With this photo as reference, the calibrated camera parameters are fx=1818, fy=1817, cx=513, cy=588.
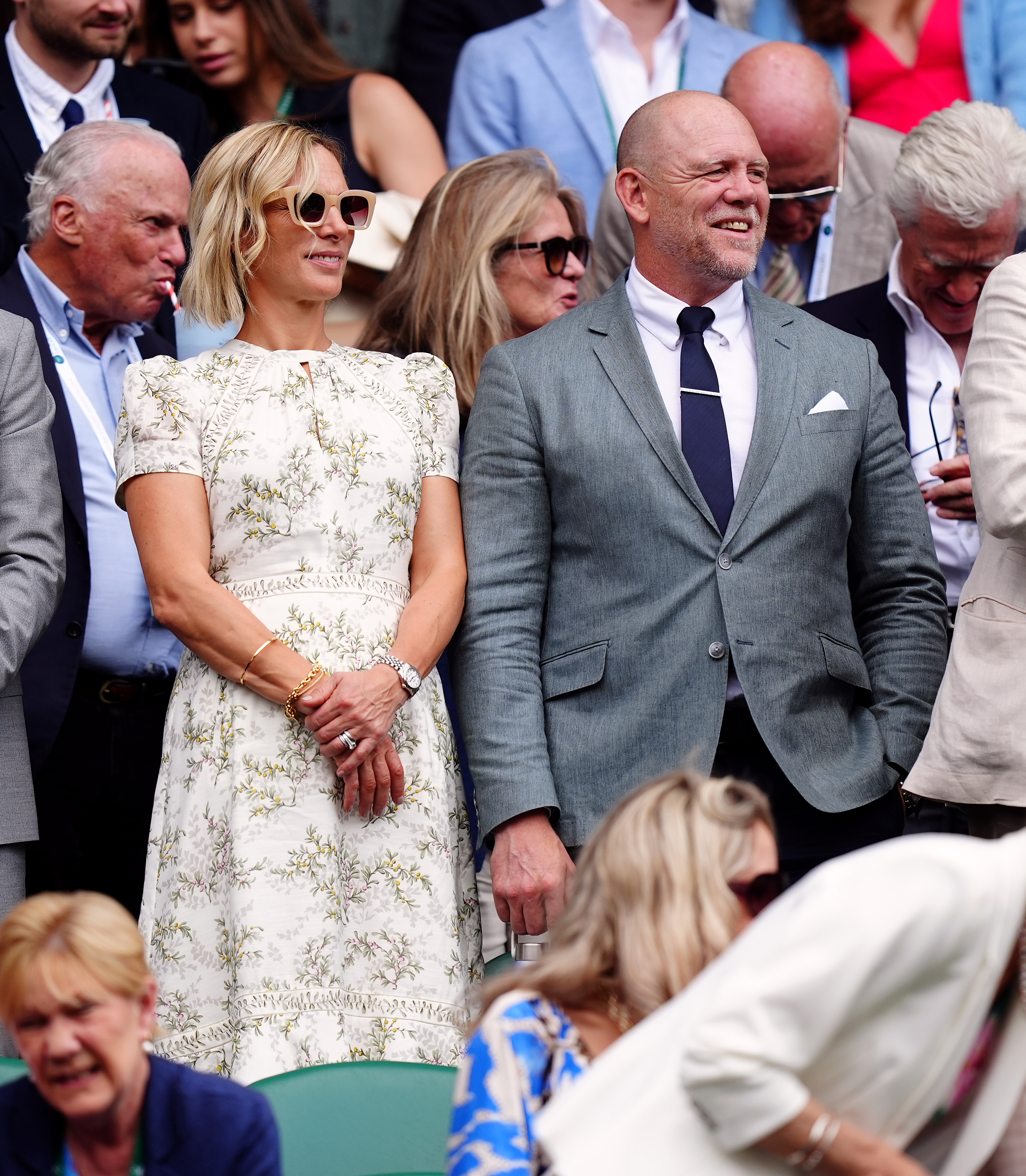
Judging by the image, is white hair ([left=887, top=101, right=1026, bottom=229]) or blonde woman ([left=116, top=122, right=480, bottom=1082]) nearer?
blonde woman ([left=116, top=122, right=480, bottom=1082])

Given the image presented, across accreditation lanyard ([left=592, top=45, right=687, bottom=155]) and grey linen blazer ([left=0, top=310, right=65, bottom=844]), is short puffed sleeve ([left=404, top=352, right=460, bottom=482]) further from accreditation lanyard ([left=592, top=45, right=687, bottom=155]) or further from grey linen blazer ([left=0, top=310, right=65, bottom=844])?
accreditation lanyard ([left=592, top=45, right=687, bottom=155])

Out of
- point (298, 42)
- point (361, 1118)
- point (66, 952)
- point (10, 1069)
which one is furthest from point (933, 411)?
point (66, 952)

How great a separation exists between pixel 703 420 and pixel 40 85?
7.89ft

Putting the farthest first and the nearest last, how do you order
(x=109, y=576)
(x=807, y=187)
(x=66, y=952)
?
(x=807, y=187) < (x=109, y=576) < (x=66, y=952)

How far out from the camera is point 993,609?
11.0 feet

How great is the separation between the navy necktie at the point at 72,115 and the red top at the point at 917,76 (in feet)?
7.88

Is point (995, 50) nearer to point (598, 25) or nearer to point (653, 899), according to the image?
point (598, 25)

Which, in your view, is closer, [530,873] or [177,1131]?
[177,1131]

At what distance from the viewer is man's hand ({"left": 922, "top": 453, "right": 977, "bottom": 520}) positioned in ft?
12.4

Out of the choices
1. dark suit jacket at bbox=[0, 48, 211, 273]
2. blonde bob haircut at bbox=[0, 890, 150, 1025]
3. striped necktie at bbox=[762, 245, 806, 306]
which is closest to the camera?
blonde bob haircut at bbox=[0, 890, 150, 1025]

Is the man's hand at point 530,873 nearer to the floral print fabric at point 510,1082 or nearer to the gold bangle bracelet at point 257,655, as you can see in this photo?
the gold bangle bracelet at point 257,655

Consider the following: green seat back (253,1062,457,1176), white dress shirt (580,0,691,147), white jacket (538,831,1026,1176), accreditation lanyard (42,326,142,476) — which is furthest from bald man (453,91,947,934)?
white dress shirt (580,0,691,147)

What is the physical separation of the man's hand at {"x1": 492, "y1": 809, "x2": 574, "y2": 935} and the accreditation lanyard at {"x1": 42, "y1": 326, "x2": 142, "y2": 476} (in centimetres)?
138

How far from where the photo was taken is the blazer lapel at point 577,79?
17.8 feet
